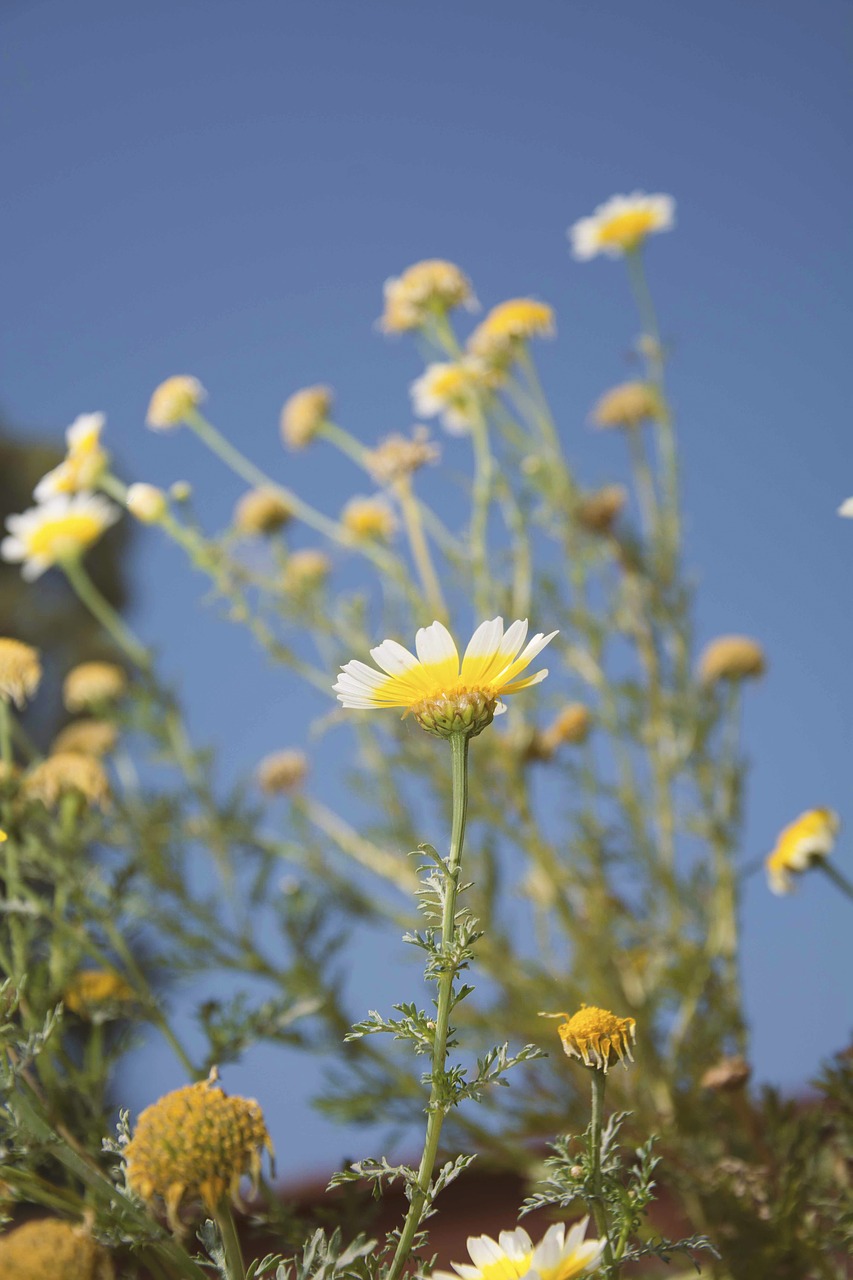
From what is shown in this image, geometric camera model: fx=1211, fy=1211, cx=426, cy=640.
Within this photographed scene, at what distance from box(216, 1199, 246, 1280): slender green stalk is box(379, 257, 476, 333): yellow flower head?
26.9 inches

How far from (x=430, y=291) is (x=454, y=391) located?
3.0 inches

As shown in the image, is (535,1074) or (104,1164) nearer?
(104,1164)

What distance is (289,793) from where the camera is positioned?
1011 mm

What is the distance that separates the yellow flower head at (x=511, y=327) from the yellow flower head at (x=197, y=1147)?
0.69m

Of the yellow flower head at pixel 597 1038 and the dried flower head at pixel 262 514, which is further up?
the dried flower head at pixel 262 514

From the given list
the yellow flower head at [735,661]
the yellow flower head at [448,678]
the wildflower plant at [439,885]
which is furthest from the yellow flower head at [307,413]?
the yellow flower head at [448,678]

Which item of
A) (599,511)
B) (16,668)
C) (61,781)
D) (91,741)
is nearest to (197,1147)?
(16,668)

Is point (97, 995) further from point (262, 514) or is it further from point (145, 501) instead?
point (262, 514)

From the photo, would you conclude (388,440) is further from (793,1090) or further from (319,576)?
(793,1090)

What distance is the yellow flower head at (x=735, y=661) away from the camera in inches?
36.9

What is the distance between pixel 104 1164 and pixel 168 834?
0.46 metres

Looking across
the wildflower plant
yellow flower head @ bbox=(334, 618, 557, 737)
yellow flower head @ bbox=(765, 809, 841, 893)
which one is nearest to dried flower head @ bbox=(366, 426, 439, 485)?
the wildflower plant

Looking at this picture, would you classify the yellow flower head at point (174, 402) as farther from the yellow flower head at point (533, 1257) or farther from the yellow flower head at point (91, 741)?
the yellow flower head at point (533, 1257)

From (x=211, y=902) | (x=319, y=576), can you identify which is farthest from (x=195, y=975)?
(x=319, y=576)
